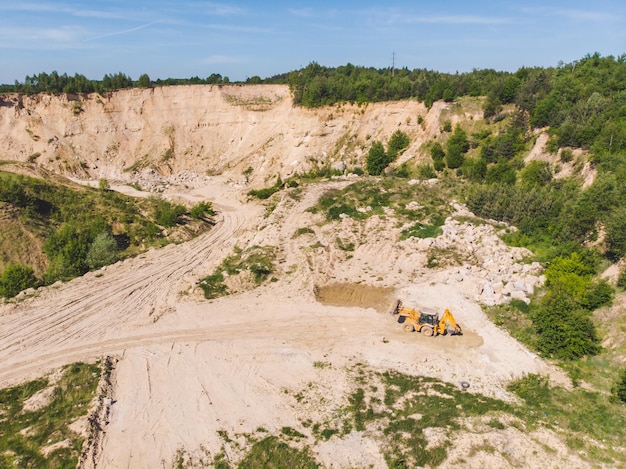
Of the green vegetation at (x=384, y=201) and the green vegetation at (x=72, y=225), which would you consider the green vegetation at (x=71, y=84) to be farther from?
the green vegetation at (x=384, y=201)

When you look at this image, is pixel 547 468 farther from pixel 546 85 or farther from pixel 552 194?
pixel 546 85

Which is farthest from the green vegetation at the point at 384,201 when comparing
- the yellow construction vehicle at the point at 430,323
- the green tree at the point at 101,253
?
the green tree at the point at 101,253

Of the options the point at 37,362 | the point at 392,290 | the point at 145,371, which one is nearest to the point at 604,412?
the point at 392,290

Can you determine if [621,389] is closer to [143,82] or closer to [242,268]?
[242,268]

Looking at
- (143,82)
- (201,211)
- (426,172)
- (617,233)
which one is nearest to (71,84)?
(143,82)

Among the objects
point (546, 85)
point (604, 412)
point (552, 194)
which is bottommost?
point (604, 412)
